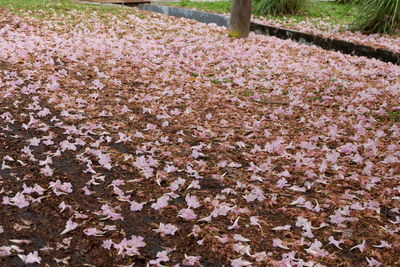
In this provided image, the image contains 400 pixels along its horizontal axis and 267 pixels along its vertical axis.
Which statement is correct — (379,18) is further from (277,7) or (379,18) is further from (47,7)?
(47,7)

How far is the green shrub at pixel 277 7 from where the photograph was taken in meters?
13.6

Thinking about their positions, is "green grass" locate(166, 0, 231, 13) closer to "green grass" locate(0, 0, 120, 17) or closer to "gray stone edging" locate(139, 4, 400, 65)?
"gray stone edging" locate(139, 4, 400, 65)

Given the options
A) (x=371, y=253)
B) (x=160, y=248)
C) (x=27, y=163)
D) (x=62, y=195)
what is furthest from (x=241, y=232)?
(x=27, y=163)

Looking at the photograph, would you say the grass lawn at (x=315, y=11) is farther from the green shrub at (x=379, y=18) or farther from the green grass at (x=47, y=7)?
the green grass at (x=47, y=7)

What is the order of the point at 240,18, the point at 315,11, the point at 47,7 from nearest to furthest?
the point at 240,18 < the point at 47,7 < the point at 315,11

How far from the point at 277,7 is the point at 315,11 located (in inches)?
63.3

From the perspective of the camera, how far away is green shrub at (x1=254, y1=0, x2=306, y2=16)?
1362 centimetres

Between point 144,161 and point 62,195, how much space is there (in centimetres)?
81

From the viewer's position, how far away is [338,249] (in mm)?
2947

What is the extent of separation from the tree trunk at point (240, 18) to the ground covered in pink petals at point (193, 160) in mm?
1903

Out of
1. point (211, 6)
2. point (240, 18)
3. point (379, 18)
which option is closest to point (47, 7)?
point (240, 18)

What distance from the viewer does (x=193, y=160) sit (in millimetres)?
4055

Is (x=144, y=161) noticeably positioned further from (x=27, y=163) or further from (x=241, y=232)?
(x=241, y=232)

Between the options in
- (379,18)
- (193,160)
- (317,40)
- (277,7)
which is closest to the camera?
(193,160)
